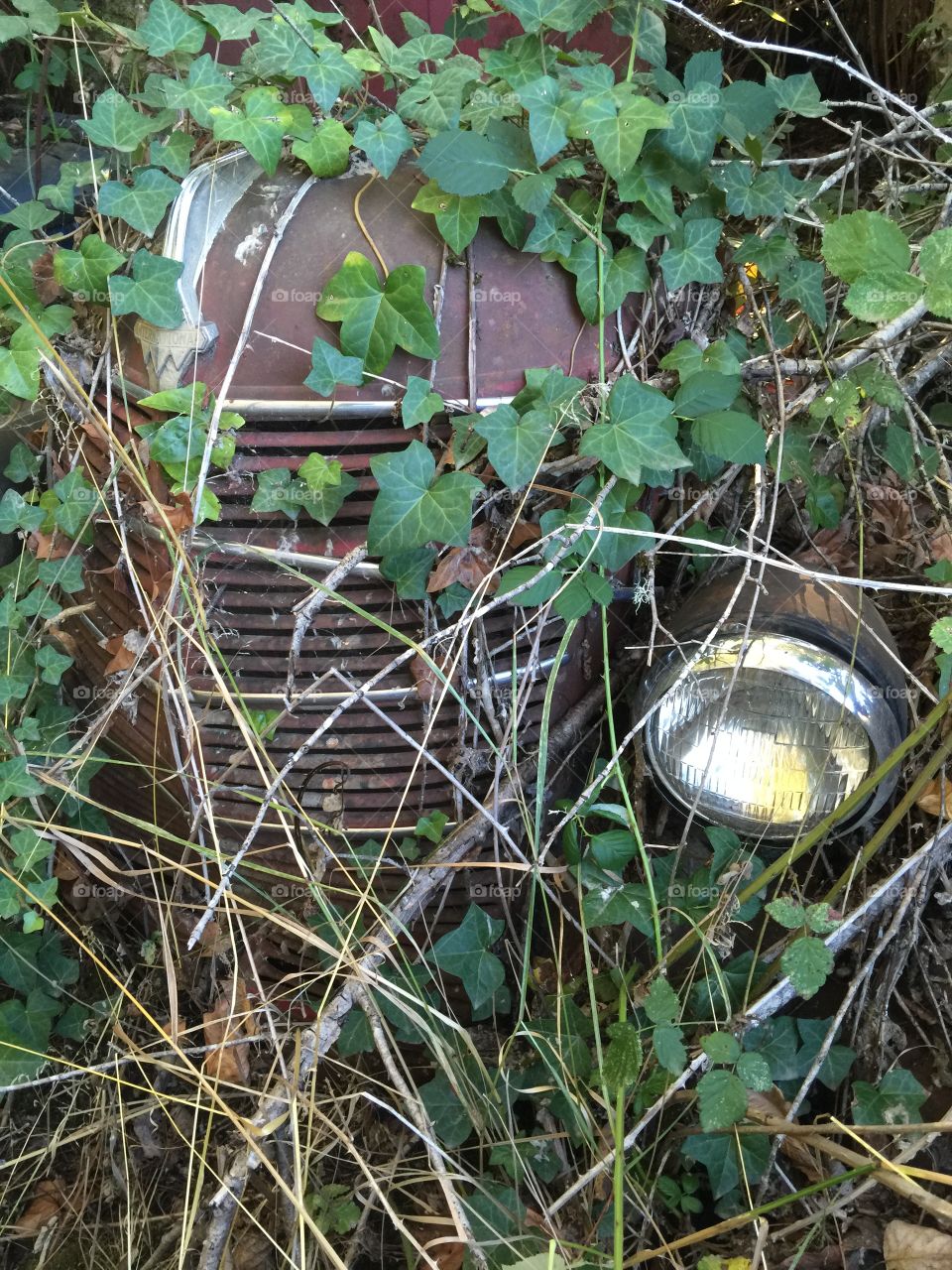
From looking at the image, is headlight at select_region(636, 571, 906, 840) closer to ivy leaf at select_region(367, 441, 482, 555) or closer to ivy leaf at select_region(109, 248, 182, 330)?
ivy leaf at select_region(367, 441, 482, 555)

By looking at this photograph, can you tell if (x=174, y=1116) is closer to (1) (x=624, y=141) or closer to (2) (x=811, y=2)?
(1) (x=624, y=141)

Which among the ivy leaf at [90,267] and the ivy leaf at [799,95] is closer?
the ivy leaf at [90,267]

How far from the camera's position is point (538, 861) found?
150 centimetres

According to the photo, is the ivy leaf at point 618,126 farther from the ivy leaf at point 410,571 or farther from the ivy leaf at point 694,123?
the ivy leaf at point 410,571

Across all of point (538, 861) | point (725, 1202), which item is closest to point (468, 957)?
point (538, 861)

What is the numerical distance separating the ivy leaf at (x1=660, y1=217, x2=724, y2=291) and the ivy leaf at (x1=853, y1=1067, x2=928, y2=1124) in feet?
4.31

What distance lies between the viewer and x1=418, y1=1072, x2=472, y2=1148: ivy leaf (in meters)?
1.54

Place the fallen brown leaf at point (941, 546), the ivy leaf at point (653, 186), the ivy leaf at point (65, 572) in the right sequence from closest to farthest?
the ivy leaf at point (653, 186)
the ivy leaf at point (65, 572)
the fallen brown leaf at point (941, 546)

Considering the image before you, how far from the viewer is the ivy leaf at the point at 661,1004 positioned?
4.75ft

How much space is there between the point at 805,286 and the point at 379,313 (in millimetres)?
807

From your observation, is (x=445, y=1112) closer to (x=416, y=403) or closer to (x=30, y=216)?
(x=416, y=403)

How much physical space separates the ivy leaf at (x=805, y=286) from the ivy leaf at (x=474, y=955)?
1198 millimetres

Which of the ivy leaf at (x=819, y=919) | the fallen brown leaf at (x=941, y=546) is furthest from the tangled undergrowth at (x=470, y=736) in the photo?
the fallen brown leaf at (x=941, y=546)

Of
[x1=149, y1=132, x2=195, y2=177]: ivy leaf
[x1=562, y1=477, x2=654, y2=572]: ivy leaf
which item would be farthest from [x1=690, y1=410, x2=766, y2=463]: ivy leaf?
[x1=149, y1=132, x2=195, y2=177]: ivy leaf
